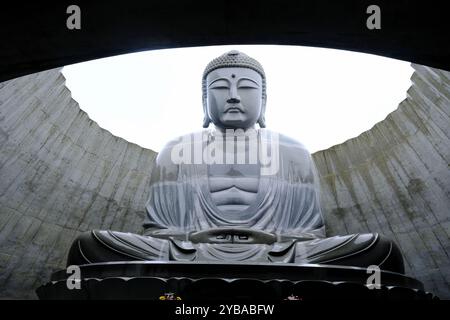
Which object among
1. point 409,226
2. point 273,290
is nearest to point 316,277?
point 273,290

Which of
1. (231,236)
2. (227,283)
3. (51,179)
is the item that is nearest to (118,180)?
(51,179)

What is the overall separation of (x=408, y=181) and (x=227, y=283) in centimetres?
316

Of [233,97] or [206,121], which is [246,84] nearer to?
[233,97]

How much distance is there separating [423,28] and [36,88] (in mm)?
3944

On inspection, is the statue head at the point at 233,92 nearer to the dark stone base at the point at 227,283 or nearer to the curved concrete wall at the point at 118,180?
the curved concrete wall at the point at 118,180

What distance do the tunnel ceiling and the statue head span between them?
2432 mm

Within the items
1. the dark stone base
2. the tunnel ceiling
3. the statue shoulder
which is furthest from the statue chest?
the tunnel ceiling

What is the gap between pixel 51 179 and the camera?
5.83m

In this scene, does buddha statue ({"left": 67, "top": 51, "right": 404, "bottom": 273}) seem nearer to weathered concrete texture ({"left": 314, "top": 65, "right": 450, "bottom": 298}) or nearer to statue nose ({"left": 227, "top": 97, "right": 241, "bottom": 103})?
statue nose ({"left": 227, "top": 97, "right": 241, "bottom": 103})

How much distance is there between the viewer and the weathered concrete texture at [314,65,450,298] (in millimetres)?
5480

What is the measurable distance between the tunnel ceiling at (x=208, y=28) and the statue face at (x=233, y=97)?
7.95ft

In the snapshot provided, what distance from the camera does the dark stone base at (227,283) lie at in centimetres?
329

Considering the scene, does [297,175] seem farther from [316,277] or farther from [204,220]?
[316,277]

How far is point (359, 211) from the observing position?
6125mm
